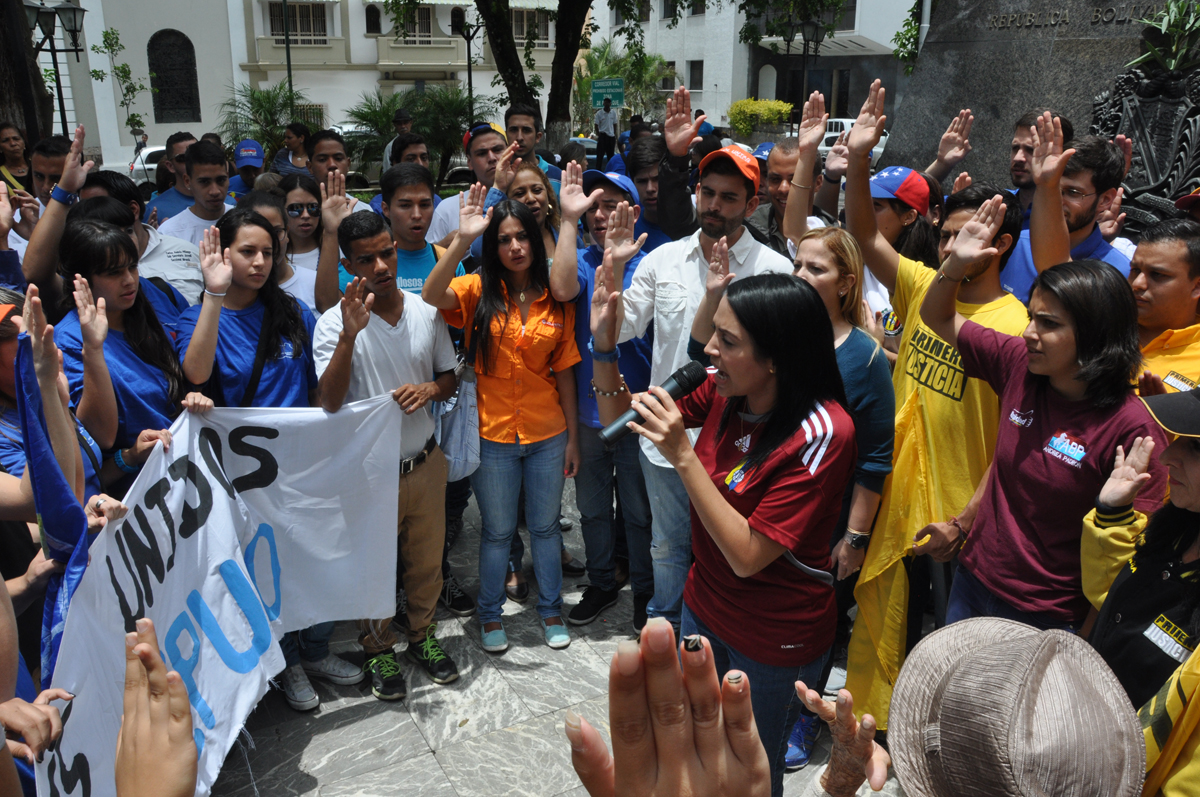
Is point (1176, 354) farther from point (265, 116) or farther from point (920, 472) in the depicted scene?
point (265, 116)

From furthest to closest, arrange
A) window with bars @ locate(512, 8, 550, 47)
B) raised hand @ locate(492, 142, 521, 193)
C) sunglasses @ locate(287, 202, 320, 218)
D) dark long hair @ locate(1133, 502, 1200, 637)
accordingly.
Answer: window with bars @ locate(512, 8, 550, 47) < sunglasses @ locate(287, 202, 320, 218) < raised hand @ locate(492, 142, 521, 193) < dark long hair @ locate(1133, 502, 1200, 637)

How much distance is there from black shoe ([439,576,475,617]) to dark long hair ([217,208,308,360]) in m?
1.50

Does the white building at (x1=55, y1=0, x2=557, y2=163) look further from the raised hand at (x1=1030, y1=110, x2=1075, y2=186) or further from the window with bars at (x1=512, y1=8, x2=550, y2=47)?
the raised hand at (x1=1030, y1=110, x2=1075, y2=186)

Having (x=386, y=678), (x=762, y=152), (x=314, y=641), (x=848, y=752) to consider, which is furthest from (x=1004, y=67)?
(x=848, y=752)

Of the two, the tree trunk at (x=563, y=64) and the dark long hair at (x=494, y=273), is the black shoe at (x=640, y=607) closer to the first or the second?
the dark long hair at (x=494, y=273)

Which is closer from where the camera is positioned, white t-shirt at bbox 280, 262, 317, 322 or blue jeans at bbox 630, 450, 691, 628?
blue jeans at bbox 630, 450, 691, 628

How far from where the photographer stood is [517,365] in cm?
392

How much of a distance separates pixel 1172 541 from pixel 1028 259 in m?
2.03

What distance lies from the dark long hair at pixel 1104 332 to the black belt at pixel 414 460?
257cm

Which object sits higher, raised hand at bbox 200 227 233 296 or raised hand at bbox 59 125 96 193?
raised hand at bbox 59 125 96 193

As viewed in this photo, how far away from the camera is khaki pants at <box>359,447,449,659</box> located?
3850 millimetres

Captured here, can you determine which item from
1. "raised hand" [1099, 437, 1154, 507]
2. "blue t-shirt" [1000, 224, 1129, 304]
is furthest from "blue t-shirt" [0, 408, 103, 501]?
"blue t-shirt" [1000, 224, 1129, 304]

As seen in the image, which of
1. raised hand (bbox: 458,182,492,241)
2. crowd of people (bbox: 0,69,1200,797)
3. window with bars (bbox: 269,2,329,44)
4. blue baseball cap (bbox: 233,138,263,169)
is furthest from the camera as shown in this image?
window with bars (bbox: 269,2,329,44)

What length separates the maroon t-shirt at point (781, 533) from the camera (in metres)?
2.32
